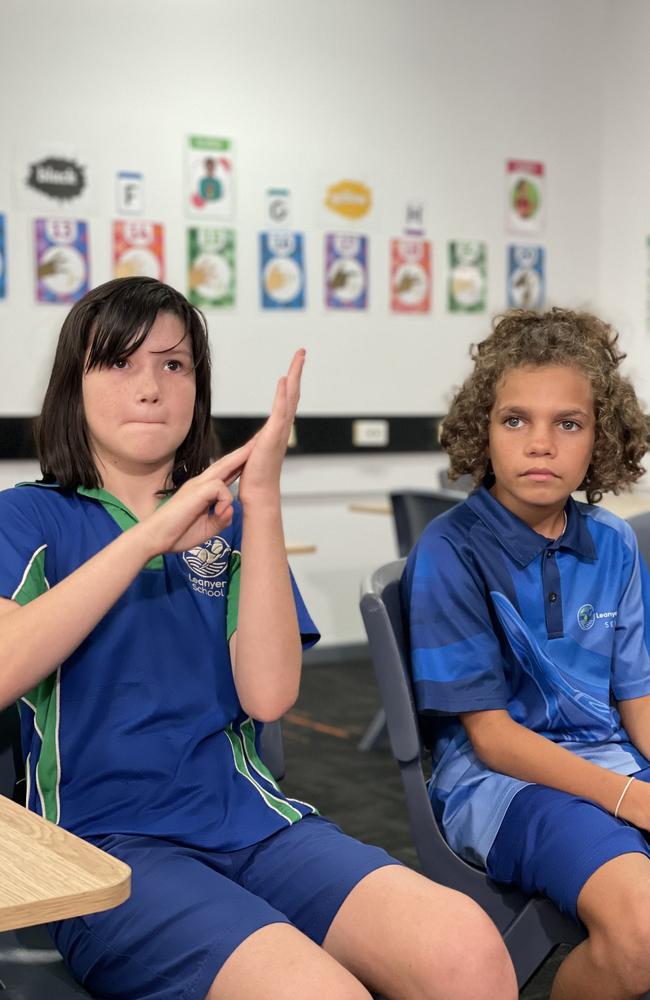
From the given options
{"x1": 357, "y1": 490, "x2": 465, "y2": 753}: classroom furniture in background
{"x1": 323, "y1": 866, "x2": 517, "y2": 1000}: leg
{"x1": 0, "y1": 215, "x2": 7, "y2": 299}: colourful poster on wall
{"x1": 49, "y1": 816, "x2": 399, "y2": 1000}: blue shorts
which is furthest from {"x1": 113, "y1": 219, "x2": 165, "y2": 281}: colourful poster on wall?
{"x1": 323, "y1": 866, "x2": 517, "y2": 1000}: leg

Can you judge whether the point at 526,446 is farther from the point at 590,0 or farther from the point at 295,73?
the point at 590,0

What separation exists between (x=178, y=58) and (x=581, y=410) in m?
3.38

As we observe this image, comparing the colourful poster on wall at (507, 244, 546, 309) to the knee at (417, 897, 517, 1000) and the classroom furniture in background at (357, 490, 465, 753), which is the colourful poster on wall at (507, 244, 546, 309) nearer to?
the classroom furniture in background at (357, 490, 465, 753)

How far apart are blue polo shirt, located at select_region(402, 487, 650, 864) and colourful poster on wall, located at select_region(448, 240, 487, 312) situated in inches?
143

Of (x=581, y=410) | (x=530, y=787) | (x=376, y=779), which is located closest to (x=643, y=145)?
(x=376, y=779)

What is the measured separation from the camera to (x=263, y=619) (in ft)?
4.25

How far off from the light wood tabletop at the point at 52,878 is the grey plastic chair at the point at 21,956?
1.16 feet

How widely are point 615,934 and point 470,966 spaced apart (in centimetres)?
26

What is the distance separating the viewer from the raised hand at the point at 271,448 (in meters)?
1.25

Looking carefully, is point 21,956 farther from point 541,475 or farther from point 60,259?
point 60,259

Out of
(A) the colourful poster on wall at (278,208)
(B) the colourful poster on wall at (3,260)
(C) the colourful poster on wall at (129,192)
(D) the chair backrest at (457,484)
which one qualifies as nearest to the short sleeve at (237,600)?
(D) the chair backrest at (457,484)

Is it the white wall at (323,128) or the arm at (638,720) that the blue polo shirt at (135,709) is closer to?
the arm at (638,720)

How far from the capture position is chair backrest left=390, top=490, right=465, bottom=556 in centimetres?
310

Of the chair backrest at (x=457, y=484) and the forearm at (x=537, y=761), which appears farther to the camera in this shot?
the chair backrest at (x=457, y=484)
